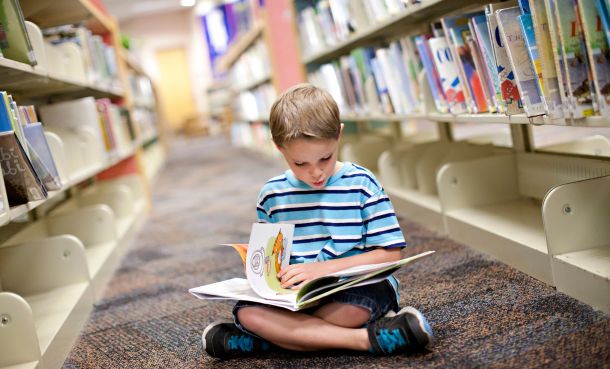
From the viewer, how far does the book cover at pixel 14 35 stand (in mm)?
1896

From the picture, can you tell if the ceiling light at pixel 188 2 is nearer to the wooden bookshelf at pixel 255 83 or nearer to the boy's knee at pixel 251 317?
the wooden bookshelf at pixel 255 83

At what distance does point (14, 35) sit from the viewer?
1912 millimetres

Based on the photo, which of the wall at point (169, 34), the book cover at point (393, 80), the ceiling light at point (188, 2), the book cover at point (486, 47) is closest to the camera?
the book cover at point (486, 47)

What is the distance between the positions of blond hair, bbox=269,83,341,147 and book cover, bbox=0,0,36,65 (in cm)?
100

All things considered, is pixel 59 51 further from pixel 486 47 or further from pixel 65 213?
pixel 486 47

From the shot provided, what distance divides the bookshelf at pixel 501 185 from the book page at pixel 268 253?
1.92ft

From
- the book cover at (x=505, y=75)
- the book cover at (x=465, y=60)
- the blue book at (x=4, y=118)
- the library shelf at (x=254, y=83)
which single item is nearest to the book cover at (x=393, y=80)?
the book cover at (x=465, y=60)

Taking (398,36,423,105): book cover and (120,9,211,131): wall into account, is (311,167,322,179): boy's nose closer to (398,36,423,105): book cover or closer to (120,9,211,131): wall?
(398,36,423,105): book cover

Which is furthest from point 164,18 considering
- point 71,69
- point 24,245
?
point 24,245

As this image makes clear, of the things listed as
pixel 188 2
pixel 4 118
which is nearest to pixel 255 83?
pixel 4 118

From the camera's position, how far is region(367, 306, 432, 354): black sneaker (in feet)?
3.92

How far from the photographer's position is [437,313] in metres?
1.44

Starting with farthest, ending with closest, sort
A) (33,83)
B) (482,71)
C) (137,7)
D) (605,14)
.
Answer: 1. (137,7)
2. (33,83)
3. (482,71)
4. (605,14)

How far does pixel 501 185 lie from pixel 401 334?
1.09 m
